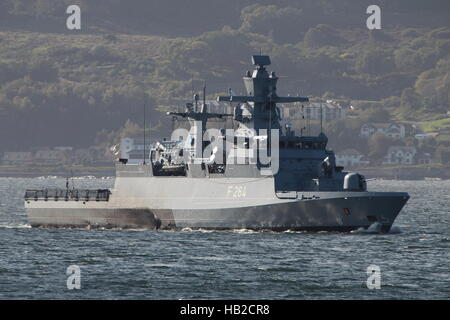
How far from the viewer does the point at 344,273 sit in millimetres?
45219

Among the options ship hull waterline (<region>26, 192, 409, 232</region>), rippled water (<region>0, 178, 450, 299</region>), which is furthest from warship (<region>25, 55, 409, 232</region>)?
rippled water (<region>0, 178, 450, 299</region>)

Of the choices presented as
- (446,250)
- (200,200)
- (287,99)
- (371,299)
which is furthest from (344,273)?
(287,99)

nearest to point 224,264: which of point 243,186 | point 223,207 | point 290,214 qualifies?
point 290,214

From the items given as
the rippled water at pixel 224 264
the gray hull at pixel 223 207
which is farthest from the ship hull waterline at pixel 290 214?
the rippled water at pixel 224 264

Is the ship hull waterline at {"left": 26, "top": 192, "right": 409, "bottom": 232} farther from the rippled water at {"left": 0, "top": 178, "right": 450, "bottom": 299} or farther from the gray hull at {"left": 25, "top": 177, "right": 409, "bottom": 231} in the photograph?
the rippled water at {"left": 0, "top": 178, "right": 450, "bottom": 299}

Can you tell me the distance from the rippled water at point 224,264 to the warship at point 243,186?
93 centimetres

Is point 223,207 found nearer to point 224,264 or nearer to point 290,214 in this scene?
point 290,214

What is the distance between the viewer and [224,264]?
47812 mm

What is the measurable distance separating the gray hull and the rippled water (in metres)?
0.72

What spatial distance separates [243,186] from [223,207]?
71.5 inches

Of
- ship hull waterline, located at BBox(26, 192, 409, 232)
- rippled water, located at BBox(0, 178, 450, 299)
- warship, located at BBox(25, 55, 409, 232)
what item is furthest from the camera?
warship, located at BBox(25, 55, 409, 232)

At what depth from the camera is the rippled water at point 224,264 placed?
41.1 m

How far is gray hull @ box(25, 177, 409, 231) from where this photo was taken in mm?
56781

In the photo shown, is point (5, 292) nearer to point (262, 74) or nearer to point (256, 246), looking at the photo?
point (256, 246)
